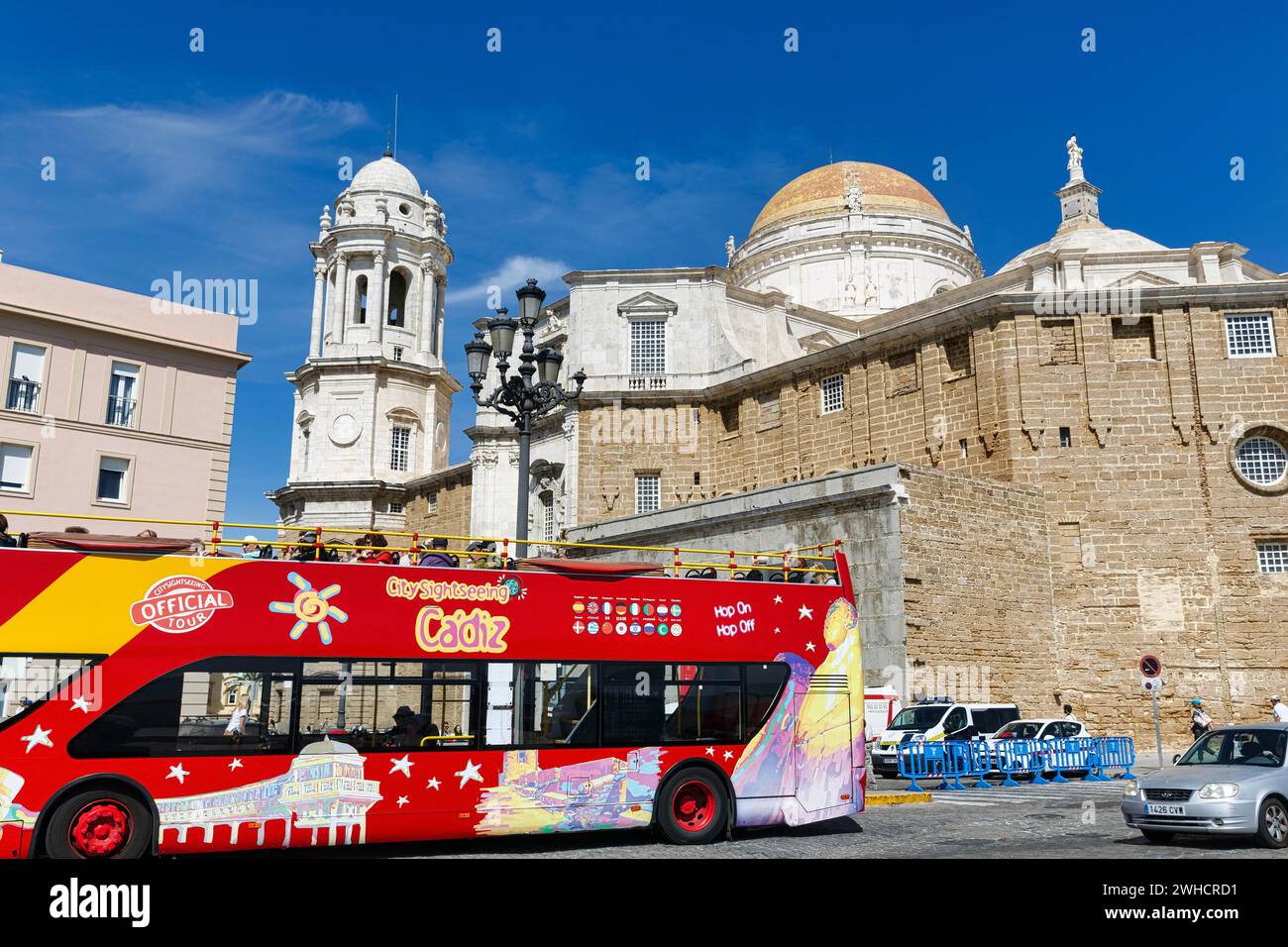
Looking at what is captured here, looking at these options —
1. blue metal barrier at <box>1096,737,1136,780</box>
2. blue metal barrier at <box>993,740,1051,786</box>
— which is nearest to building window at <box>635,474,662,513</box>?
blue metal barrier at <box>1096,737,1136,780</box>

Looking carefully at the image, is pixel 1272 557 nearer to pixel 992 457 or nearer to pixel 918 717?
pixel 992 457

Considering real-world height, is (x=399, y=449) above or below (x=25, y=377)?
above

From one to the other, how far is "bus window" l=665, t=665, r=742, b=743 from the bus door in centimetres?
83

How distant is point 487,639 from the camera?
10164 mm

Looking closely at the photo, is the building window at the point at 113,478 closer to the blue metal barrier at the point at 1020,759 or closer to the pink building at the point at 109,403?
the pink building at the point at 109,403

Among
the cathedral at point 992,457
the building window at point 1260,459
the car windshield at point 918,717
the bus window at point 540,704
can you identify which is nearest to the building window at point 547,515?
the cathedral at point 992,457

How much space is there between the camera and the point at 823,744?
11.8 m

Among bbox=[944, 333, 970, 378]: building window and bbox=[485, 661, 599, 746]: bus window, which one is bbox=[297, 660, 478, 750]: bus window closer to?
bbox=[485, 661, 599, 746]: bus window

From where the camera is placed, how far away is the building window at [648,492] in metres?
38.8

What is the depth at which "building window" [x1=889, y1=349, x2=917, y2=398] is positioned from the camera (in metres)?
32.7

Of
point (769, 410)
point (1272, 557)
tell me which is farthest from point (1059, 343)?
point (769, 410)

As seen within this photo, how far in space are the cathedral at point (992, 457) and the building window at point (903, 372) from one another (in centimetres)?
10

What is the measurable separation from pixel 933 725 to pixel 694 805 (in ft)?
33.7

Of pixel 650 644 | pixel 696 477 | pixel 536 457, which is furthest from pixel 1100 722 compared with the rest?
pixel 536 457
